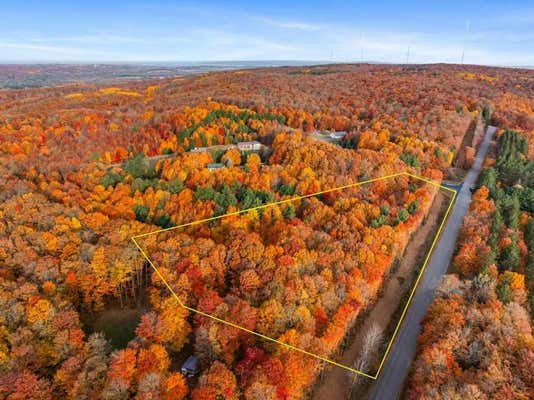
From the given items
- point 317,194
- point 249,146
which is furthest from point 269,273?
point 249,146

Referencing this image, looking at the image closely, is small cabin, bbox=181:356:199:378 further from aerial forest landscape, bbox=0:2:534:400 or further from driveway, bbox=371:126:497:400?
driveway, bbox=371:126:497:400

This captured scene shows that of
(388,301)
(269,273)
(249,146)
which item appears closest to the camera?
(269,273)

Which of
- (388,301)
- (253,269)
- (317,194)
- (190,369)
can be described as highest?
(317,194)

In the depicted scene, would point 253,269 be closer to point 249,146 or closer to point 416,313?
point 416,313

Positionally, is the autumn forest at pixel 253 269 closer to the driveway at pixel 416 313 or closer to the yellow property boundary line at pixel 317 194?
the yellow property boundary line at pixel 317 194

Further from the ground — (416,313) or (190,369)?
(190,369)

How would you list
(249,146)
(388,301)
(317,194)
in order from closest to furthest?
(388,301) < (317,194) < (249,146)

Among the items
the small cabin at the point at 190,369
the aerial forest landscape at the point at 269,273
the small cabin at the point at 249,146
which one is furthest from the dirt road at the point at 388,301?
the small cabin at the point at 249,146

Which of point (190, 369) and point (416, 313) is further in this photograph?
point (416, 313)
